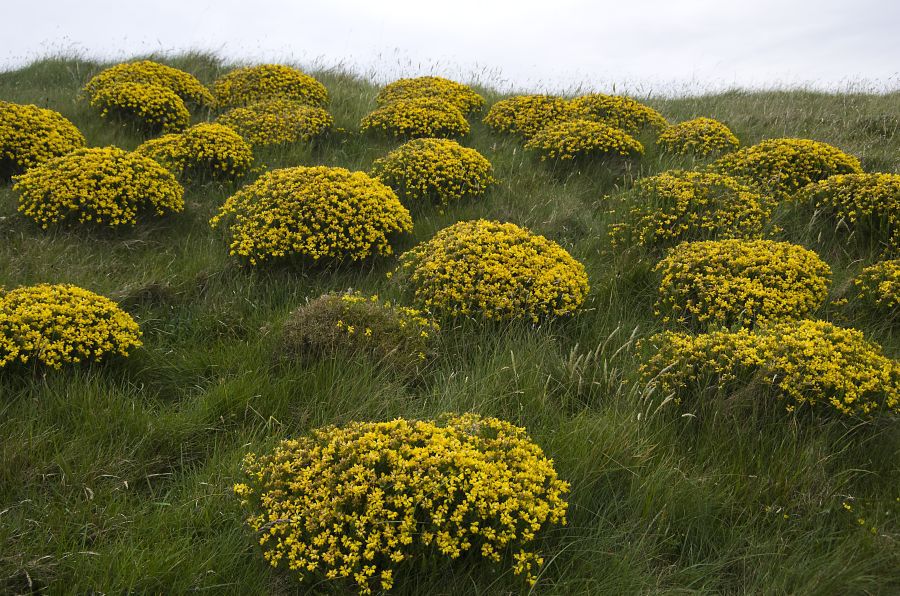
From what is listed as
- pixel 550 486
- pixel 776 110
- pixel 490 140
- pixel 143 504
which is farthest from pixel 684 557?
pixel 776 110

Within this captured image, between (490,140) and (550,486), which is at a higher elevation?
(490,140)

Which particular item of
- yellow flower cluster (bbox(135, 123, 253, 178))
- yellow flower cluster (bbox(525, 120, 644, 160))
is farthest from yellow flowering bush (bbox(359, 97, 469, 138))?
yellow flower cluster (bbox(135, 123, 253, 178))

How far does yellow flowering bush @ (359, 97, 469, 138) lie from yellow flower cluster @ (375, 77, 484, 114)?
2.38 feet

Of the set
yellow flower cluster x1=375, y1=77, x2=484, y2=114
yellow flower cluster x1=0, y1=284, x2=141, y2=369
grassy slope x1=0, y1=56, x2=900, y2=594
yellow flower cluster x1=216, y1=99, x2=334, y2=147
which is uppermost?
yellow flower cluster x1=375, y1=77, x2=484, y2=114

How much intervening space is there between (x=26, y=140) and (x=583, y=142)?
7224 millimetres

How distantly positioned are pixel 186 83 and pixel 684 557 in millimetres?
11327

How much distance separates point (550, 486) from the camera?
11.8ft

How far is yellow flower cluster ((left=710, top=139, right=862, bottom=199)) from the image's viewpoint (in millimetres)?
8055

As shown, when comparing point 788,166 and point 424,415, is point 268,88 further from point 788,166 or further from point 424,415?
point 424,415

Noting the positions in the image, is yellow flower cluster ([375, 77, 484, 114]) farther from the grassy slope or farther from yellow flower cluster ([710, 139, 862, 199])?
the grassy slope

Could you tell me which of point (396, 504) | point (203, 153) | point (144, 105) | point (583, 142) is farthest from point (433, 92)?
point (396, 504)

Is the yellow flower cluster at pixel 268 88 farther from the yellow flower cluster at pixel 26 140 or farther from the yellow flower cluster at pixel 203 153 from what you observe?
the yellow flower cluster at pixel 26 140

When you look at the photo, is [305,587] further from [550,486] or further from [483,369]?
[483,369]

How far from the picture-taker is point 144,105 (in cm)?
1060
